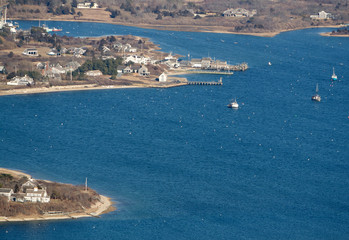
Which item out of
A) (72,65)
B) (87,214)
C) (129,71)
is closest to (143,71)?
(129,71)

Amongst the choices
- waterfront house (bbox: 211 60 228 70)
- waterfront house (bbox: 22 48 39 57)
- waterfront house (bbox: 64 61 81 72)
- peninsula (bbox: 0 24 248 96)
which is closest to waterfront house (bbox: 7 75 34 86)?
peninsula (bbox: 0 24 248 96)

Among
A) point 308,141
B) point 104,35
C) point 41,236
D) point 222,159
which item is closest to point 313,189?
point 222,159

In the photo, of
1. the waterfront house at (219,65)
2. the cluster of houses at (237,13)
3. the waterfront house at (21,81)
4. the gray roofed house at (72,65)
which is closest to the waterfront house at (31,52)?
the gray roofed house at (72,65)

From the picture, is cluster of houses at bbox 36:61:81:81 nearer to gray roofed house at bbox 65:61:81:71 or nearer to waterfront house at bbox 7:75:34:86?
gray roofed house at bbox 65:61:81:71

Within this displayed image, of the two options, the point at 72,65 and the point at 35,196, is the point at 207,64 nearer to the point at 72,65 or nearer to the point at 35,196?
the point at 72,65

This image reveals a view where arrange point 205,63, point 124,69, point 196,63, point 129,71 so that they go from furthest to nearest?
point 205,63 < point 196,63 < point 129,71 < point 124,69
